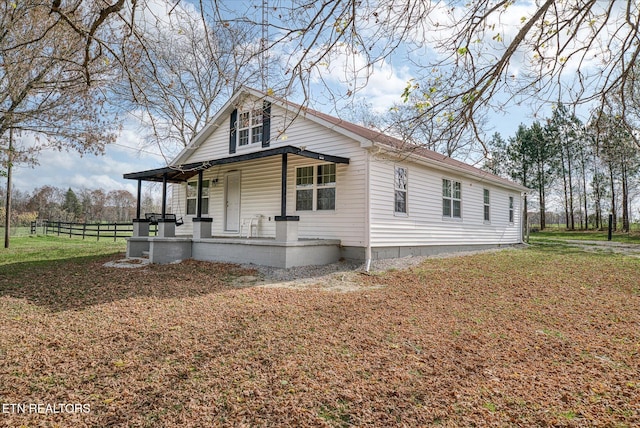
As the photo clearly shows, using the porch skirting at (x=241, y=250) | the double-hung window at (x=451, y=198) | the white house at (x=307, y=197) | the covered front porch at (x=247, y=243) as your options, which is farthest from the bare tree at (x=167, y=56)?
the double-hung window at (x=451, y=198)

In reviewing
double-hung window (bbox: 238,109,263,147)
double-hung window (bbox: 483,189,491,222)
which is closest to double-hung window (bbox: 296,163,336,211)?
double-hung window (bbox: 238,109,263,147)

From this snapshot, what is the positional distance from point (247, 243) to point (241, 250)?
484mm

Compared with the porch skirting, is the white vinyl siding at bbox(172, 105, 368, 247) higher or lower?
higher

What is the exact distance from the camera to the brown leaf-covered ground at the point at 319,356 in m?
2.51

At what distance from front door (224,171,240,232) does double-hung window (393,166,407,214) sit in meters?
5.40

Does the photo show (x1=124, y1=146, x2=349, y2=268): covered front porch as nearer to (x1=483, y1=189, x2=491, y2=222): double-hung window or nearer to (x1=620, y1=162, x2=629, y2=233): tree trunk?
(x1=483, y1=189, x2=491, y2=222): double-hung window

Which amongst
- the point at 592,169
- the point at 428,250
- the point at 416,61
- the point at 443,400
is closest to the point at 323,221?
the point at 428,250

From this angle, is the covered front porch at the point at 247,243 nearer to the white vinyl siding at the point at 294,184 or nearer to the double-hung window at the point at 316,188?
the white vinyl siding at the point at 294,184

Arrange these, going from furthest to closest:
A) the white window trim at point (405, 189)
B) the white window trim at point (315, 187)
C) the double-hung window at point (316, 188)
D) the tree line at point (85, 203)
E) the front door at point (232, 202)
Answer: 1. the tree line at point (85, 203)
2. the front door at point (232, 202)
3. the white window trim at point (405, 189)
4. the double-hung window at point (316, 188)
5. the white window trim at point (315, 187)

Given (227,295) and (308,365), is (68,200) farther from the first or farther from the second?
(308,365)

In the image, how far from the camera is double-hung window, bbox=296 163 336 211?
10.5 m

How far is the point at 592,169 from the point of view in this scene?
32781 millimetres

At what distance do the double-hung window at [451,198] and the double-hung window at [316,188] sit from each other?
15.2ft

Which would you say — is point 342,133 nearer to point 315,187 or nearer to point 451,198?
point 315,187
